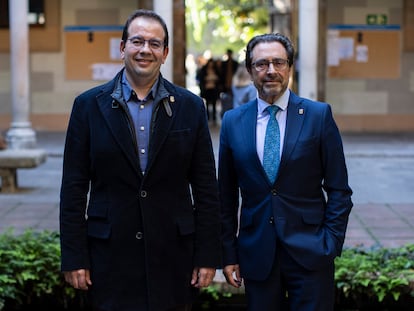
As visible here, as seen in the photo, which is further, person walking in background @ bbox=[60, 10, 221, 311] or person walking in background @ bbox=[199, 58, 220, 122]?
person walking in background @ bbox=[199, 58, 220, 122]

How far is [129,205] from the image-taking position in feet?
10.5

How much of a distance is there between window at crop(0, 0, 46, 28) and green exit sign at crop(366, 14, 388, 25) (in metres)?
6.62

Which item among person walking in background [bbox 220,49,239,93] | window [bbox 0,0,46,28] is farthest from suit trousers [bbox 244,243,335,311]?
person walking in background [bbox 220,49,239,93]

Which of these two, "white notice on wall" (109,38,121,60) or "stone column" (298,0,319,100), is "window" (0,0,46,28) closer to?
"white notice on wall" (109,38,121,60)

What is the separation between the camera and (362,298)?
4910 millimetres

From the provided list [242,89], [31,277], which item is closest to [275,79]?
[31,277]

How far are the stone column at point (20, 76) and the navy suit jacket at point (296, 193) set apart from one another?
9638mm

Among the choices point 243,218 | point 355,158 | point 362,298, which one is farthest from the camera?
point 355,158

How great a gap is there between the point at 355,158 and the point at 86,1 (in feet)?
22.1

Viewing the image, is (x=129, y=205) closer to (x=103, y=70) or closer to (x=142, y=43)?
(x=142, y=43)

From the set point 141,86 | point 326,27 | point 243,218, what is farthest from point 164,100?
point 326,27

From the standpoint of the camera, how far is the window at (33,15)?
16.4 meters

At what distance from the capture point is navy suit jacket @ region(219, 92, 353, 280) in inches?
132

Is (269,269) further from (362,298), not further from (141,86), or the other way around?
(362,298)
